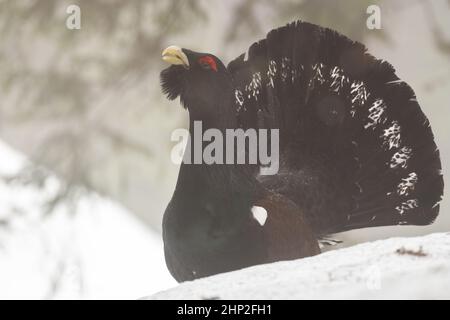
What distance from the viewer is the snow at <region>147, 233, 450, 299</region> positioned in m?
1.69

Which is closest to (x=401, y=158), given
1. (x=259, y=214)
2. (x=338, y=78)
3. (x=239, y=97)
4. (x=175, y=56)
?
(x=338, y=78)

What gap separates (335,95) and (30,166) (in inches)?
97.6

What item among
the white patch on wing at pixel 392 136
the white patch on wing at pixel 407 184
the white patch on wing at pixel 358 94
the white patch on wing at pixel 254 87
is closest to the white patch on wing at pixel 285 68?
the white patch on wing at pixel 254 87

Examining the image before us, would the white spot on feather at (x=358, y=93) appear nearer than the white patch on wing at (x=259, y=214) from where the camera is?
No

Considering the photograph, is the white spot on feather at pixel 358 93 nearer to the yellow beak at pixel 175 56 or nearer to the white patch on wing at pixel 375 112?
the white patch on wing at pixel 375 112

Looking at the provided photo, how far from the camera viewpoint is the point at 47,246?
468cm

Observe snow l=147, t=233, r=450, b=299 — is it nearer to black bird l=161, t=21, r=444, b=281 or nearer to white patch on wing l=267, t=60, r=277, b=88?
black bird l=161, t=21, r=444, b=281

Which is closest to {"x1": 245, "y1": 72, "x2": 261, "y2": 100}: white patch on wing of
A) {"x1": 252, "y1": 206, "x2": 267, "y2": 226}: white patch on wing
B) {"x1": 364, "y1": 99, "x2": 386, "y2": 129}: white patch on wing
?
{"x1": 364, "y1": 99, "x2": 386, "y2": 129}: white patch on wing

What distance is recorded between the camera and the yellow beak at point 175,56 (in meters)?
2.49

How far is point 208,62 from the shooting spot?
2539 mm

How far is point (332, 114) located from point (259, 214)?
854 mm

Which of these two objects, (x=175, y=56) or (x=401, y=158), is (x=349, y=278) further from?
(x=401, y=158)

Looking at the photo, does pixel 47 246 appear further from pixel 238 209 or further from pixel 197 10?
pixel 238 209

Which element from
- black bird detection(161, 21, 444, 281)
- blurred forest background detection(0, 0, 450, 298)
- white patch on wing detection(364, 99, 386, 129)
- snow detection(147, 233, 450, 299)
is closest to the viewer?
snow detection(147, 233, 450, 299)
